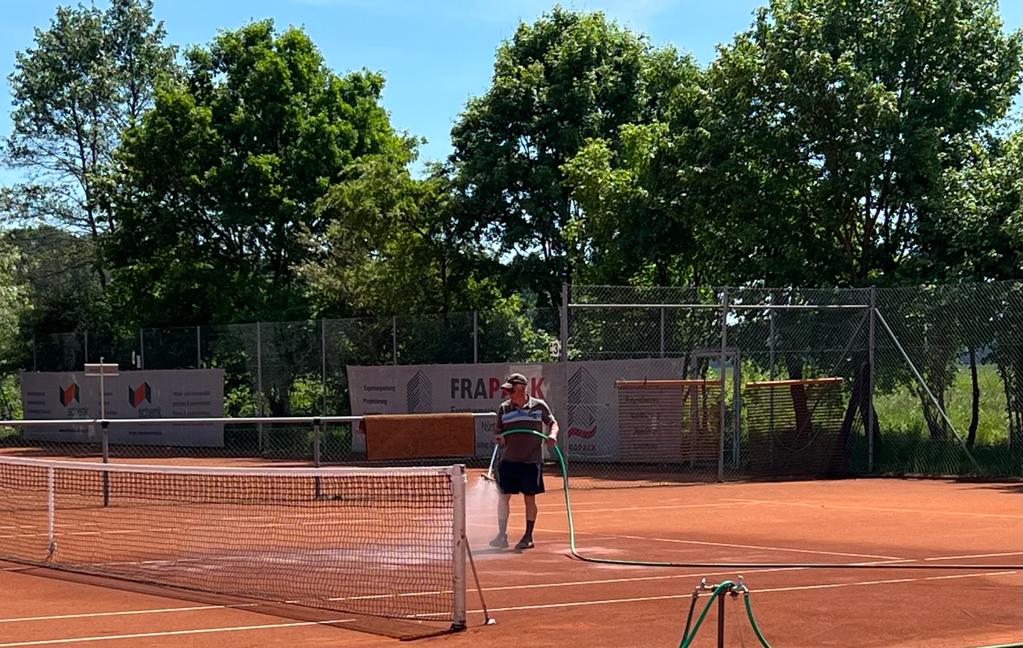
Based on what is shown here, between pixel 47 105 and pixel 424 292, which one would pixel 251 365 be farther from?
pixel 47 105

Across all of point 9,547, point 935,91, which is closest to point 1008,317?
point 935,91

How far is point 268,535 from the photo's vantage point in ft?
46.0

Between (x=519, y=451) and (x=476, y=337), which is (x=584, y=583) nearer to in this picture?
(x=519, y=451)

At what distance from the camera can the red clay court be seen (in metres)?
8.08

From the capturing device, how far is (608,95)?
33.9 m

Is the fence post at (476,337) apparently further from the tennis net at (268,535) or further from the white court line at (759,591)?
the white court line at (759,591)

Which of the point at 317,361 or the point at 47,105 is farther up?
the point at 47,105

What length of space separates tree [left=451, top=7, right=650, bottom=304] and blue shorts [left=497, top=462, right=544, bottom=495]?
19423 mm

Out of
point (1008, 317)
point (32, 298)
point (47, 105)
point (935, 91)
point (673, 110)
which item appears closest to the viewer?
point (1008, 317)

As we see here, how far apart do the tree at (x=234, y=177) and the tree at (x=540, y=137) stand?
21.5 feet

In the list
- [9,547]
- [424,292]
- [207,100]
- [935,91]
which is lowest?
[9,547]

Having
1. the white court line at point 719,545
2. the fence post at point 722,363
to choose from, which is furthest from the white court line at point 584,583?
the fence post at point 722,363

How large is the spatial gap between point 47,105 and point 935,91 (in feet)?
124

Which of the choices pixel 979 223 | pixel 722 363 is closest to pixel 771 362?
pixel 722 363
